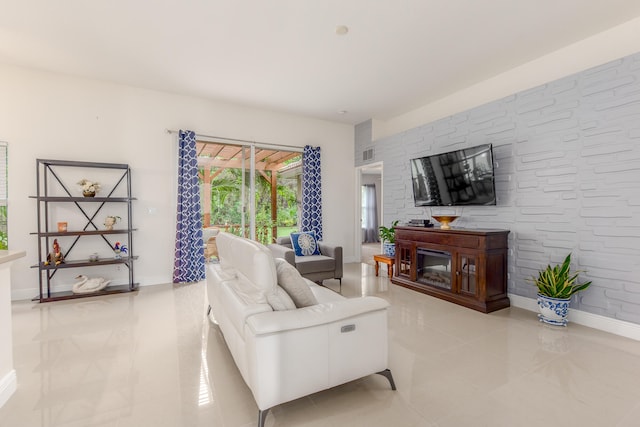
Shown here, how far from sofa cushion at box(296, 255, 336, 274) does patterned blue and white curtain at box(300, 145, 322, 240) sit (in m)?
1.46

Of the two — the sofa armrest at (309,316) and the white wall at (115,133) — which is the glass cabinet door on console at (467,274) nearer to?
the sofa armrest at (309,316)

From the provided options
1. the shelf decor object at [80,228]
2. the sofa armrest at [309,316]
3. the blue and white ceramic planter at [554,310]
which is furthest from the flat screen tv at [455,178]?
the shelf decor object at [80,228]

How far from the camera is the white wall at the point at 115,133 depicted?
3.79m

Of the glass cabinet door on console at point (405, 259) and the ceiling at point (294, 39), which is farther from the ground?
the ceiling at point (294, 39)

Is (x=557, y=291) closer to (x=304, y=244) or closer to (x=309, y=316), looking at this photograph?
(x=309, y=316)

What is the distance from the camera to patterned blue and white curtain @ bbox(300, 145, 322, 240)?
5.70 metres

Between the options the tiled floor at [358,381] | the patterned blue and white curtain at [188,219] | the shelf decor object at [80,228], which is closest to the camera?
the tiled floor at [358,381]

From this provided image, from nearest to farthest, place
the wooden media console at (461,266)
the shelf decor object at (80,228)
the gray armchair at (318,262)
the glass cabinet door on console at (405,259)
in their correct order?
the wooden media console at (461,266)
the shelf decor object at (80,228)
the gray armchair at (318,262)
the glass cabinet door on console at (405,259)

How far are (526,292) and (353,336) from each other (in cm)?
281

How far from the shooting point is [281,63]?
361 cm

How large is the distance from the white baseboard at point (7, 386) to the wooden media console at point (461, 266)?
4.01m

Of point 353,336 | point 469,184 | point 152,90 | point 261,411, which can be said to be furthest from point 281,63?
point 261,411

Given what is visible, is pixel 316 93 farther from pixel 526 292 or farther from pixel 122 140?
pixel 526 292

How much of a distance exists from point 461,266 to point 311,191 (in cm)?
312
